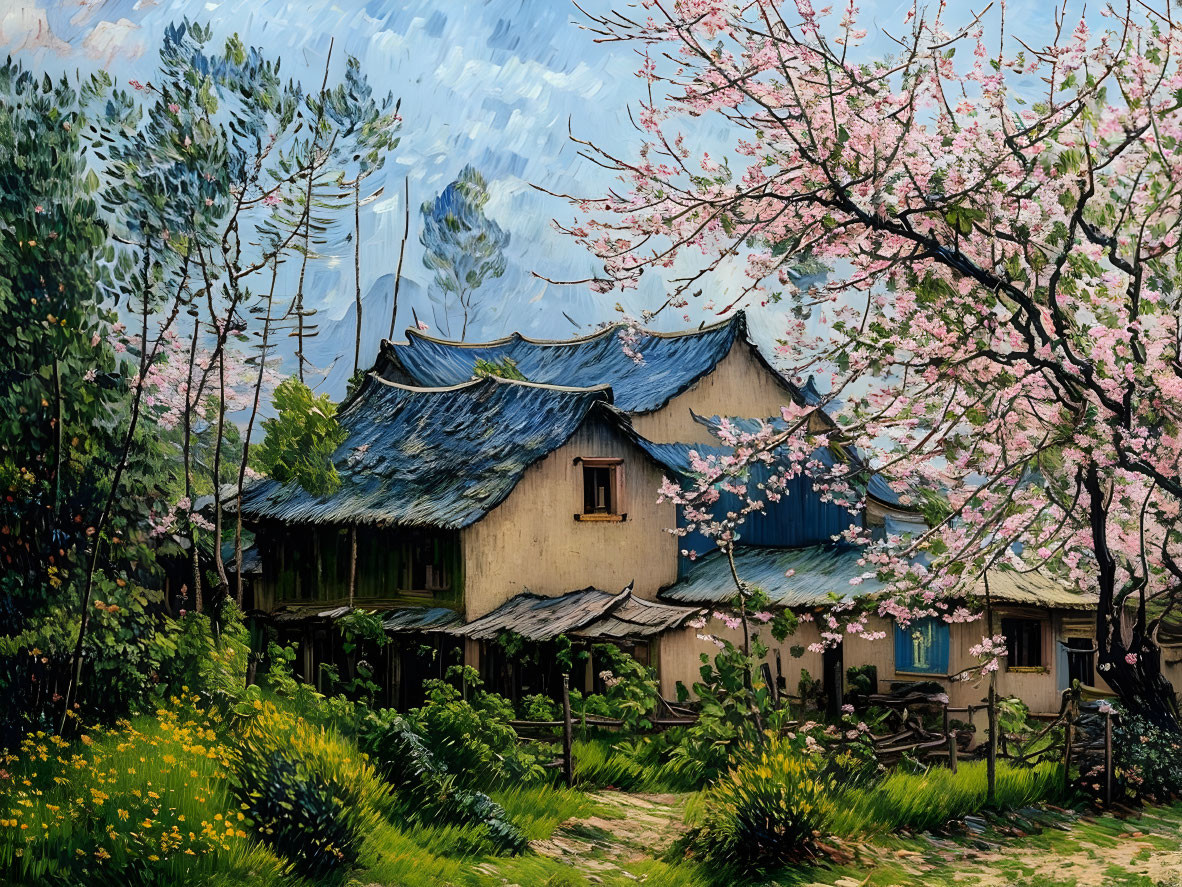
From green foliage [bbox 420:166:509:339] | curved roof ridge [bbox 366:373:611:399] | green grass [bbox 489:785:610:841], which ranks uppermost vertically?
green foliage [bbox 420:166:509:339]

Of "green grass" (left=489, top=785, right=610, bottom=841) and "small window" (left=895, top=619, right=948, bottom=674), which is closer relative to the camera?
"green grass" (left=489, top=785, right=610, bottom=841)

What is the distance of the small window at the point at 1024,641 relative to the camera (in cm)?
1753

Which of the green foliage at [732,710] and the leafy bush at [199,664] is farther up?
the leafy bush at [199,664]

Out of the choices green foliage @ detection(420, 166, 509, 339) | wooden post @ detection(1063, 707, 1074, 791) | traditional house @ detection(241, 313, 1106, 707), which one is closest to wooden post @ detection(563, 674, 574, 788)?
traditional house @ detection(241, 313, 1106, 707)

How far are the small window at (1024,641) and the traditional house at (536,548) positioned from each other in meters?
0.04

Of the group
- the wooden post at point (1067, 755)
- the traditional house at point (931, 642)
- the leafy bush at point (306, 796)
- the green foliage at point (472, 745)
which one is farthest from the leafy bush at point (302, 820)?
the traditional house at point (931, 642)

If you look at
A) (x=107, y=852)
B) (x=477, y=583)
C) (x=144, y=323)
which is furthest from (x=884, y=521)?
(x=107, y=852)

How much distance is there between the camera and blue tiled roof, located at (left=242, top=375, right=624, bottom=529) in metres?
16.9

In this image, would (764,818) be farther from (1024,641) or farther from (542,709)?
(1024,641)

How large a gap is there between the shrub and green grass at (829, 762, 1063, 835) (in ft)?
1.41

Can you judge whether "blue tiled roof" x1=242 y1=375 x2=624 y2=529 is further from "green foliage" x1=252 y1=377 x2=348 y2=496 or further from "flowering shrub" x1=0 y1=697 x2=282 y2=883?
"flowering shrub" x1=0 y1=697 x2=282 y2=883

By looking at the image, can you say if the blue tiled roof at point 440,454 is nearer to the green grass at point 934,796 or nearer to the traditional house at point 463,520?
the traditional house at point 463,520

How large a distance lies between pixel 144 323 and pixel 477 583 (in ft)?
26.8

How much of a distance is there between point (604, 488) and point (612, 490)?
14 centimetres
